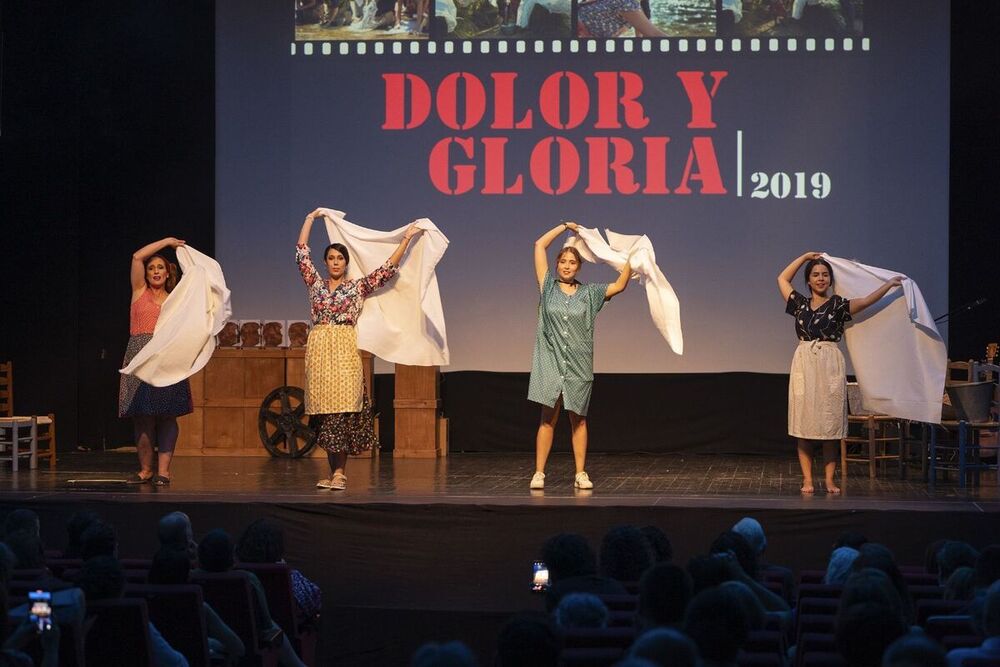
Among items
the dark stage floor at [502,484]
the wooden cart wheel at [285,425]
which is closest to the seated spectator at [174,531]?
the dark stage floor at [502,484]

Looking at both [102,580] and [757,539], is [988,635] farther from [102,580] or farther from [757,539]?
[102,580]

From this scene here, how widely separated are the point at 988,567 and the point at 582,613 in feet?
4.00

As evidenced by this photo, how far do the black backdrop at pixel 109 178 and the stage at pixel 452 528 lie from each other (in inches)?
131

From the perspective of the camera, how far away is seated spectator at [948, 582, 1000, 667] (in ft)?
9.53

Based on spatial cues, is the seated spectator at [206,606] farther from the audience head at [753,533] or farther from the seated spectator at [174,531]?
the audience head at [753,533]

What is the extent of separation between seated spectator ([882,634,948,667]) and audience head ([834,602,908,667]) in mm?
302

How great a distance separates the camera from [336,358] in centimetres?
719

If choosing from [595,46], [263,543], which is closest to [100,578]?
[263,543]

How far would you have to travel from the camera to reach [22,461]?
30.5 feet

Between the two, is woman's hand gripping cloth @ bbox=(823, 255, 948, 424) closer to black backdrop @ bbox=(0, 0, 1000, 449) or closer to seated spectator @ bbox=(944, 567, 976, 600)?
black backdrop @ bbox=(0, 0, 1000, 449)

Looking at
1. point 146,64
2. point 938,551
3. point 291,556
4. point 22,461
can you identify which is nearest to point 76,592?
point 938,551

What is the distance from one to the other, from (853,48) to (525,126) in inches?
95.3

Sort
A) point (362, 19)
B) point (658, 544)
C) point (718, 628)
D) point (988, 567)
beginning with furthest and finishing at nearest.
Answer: point (362, 19), point (658, 544), point (988, 567), point (718, 628)

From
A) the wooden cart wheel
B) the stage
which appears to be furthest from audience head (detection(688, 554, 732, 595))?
the wooden cart wheel
